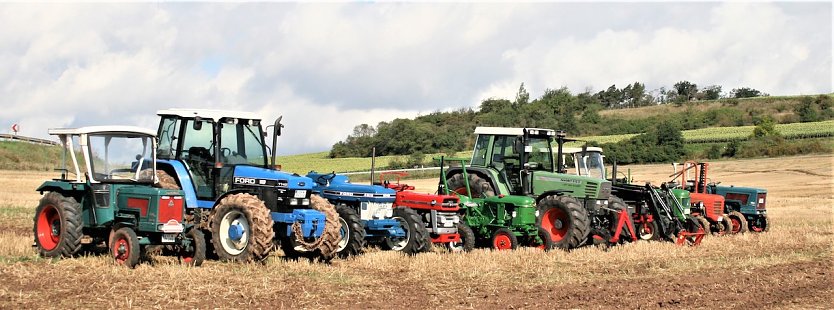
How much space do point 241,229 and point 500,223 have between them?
5.57m

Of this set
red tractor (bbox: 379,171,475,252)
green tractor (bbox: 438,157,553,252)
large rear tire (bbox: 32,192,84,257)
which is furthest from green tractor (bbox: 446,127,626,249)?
large rear tire (bbox: 32,192,84,257)

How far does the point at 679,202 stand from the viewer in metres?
19.7

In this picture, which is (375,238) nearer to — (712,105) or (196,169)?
(196,169)

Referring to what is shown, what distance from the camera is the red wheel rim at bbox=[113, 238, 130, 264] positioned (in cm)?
1191

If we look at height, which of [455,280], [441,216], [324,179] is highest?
[324,179]

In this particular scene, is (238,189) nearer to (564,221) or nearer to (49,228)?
(49,228)

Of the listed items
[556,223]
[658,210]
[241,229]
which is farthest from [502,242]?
[241,229]

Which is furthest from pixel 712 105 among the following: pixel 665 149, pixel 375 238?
pixel 375 238

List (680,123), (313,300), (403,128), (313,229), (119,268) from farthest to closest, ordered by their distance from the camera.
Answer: (680,123) < (403,128) < (313,229) < (119,268) < (313,300)

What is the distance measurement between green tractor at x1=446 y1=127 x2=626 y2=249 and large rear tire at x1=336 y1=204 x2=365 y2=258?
3.95 m

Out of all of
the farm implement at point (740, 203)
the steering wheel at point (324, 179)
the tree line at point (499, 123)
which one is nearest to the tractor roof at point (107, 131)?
the steering wheel at point (324, 179)

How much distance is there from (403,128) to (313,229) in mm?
39622

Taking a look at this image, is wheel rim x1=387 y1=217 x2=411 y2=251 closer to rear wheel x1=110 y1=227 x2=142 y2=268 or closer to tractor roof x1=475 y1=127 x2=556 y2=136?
tractor roof x1=475 y1=127 x2=556 y2=136

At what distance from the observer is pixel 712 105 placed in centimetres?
7494
